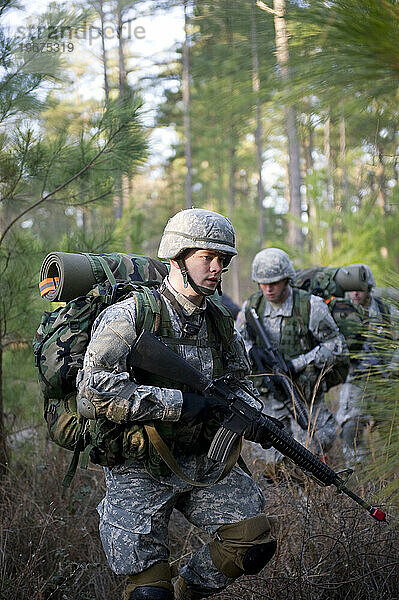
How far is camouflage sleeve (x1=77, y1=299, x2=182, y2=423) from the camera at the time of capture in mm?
2764

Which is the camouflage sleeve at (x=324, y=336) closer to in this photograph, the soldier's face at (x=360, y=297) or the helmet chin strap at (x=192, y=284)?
A: the soldier's face at (x=360, y=297)

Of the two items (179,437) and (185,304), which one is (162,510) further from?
(185,304)

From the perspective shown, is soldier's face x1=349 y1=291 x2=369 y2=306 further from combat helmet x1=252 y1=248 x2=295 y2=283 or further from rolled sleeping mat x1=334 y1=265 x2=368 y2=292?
combat helmet x1=252 y1=248 x2=295 y2=283

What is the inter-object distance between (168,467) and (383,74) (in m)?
1.83

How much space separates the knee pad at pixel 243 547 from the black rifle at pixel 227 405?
32 cm

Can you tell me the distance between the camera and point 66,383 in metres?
3.08

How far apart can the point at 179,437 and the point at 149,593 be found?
653mm

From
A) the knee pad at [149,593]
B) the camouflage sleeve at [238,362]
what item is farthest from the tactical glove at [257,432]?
the knee pad at [149,593]

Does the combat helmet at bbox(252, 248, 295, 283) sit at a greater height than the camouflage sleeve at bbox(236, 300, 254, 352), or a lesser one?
greater

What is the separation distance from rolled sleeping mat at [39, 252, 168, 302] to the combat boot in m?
1.45

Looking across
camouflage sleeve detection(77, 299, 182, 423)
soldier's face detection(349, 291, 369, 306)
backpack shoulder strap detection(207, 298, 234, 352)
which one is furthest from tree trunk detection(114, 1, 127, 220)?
soldier's face detection(349, 291, 369, 306)

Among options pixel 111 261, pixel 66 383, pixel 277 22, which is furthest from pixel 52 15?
pixel 277 22

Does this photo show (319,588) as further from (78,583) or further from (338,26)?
(338,26)

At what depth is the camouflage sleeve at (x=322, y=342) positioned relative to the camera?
513 centimetres
